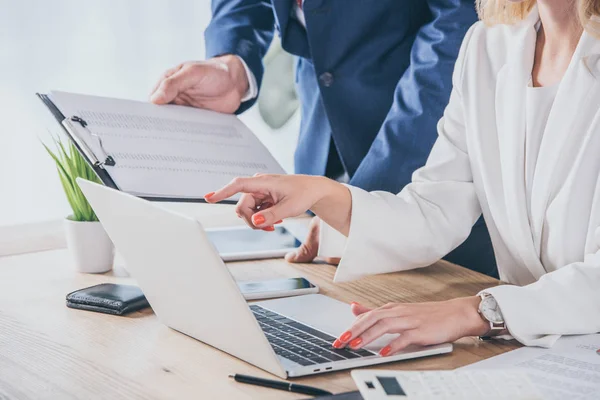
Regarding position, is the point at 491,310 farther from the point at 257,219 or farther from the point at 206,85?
the point at 206,85

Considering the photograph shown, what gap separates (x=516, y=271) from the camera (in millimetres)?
1574

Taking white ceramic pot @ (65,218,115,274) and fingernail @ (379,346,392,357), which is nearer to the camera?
fingernail @ (379,346,392,357)

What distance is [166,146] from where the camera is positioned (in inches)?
61.4

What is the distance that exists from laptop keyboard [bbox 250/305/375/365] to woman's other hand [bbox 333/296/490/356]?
0.06 feet

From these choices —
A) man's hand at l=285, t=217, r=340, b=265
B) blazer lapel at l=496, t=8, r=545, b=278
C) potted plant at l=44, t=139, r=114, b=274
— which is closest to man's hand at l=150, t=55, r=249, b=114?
potted plant at l=44, t=139, r=114, b=274

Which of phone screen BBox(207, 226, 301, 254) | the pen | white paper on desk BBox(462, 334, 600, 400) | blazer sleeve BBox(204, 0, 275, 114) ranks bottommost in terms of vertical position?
phone screen BBox(207, 226, 301, 254)

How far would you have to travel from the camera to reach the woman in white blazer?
1221mm

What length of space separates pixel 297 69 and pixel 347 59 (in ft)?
0.97

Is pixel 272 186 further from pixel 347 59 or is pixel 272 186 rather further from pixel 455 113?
pixel 347 59

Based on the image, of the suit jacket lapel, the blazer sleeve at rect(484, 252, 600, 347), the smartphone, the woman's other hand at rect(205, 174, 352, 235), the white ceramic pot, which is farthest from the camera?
the suit jacket lapel

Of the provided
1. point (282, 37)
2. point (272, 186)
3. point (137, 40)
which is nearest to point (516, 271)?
point (272, 186)

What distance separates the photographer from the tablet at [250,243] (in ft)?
5.70

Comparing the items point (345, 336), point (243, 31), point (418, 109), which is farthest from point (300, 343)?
point (243, 31)

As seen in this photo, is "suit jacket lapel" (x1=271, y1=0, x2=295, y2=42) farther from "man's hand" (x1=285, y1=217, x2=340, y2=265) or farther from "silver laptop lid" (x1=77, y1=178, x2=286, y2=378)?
"silver laptop lid" (x1=77, y1=178, x2=286, y2=378)
